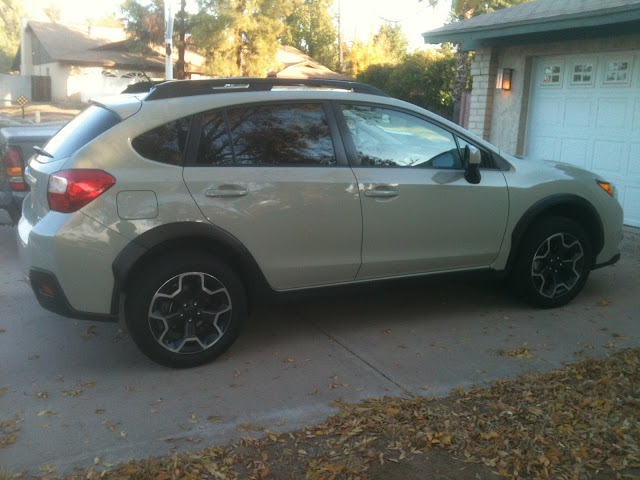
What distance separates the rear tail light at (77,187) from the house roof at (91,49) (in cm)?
3268

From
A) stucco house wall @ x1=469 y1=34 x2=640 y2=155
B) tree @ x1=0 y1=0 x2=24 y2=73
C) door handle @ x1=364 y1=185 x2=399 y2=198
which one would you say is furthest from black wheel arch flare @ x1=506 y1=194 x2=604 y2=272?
tree @ x1=0 y1=0 x2=24 y2=73

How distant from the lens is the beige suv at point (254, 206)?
4301mm

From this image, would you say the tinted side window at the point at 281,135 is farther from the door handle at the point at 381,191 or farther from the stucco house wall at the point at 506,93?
the stucco house wall at the point at 506,93

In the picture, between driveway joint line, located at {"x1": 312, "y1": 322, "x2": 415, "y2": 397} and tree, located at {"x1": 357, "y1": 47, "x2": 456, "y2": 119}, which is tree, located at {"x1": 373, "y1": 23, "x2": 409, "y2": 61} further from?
driveway joint line, located at {"x1": 312, "y1": 322, "x2": 415, "y2": 397}

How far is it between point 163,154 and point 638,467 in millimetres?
3270

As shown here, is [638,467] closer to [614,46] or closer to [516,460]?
[516,460]

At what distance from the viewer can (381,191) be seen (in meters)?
5.04

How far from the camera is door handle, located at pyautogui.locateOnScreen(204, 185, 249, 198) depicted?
4523 millimetres

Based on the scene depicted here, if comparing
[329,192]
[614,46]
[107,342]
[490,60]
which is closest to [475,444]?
[329,192]

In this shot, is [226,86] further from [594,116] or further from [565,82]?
[565,82]

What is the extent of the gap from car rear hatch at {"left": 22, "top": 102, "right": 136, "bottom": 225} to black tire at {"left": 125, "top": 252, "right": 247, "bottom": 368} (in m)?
0.82

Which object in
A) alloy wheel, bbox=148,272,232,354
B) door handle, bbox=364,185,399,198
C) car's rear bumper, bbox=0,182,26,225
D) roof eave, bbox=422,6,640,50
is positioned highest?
roof eave, bbox=422,6,640,50

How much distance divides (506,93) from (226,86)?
774 cm

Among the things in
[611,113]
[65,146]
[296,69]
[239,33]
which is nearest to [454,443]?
[65,146]
